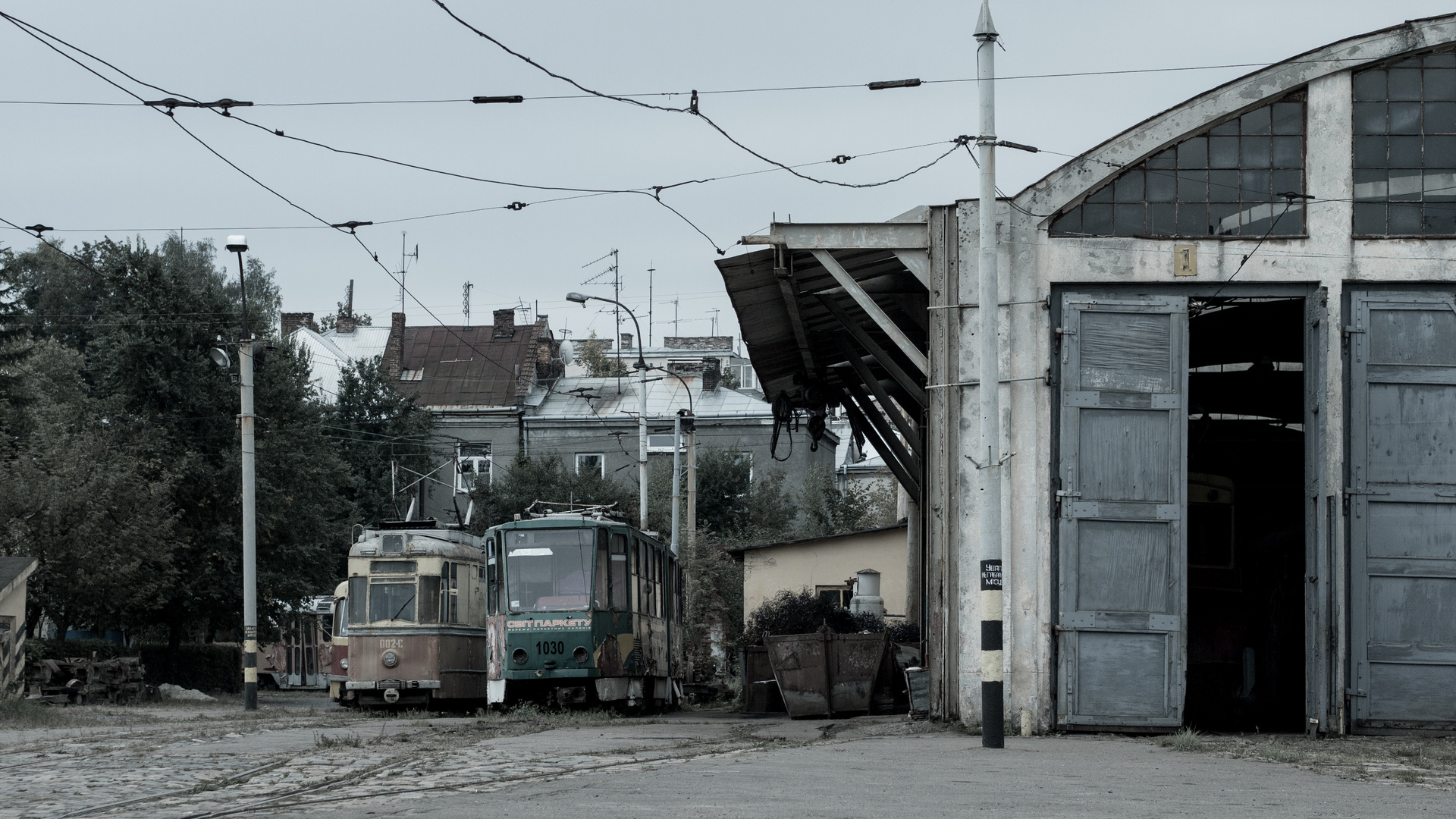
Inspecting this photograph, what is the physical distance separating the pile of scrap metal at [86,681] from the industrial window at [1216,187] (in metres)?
19.1

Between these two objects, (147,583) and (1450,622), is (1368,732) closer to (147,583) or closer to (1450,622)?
(1450,622)

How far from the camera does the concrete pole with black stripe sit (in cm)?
1335

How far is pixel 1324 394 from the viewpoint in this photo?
1542 cm

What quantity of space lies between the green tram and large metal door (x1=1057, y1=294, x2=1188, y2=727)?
7407 millimetres

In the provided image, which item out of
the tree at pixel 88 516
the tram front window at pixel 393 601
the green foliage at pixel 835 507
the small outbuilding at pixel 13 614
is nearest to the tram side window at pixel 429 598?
the tram front window at pixel 393 601

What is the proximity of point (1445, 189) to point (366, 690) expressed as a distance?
16364mm

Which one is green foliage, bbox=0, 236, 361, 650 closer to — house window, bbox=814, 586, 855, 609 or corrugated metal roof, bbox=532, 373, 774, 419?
house window, bbox=814, 586, 855, 609

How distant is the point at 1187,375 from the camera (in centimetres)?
1545

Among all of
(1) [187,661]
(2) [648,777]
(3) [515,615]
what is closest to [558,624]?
(3) [515,615]

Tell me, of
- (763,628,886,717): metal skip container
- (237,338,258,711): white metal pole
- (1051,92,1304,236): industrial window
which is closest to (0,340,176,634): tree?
(237,338,258,711): white metal pole

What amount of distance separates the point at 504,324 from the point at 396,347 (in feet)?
14.9

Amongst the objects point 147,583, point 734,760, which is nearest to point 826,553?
point 147,583

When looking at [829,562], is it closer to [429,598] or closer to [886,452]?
[886,452]

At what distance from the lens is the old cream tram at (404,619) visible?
77.7 ft
